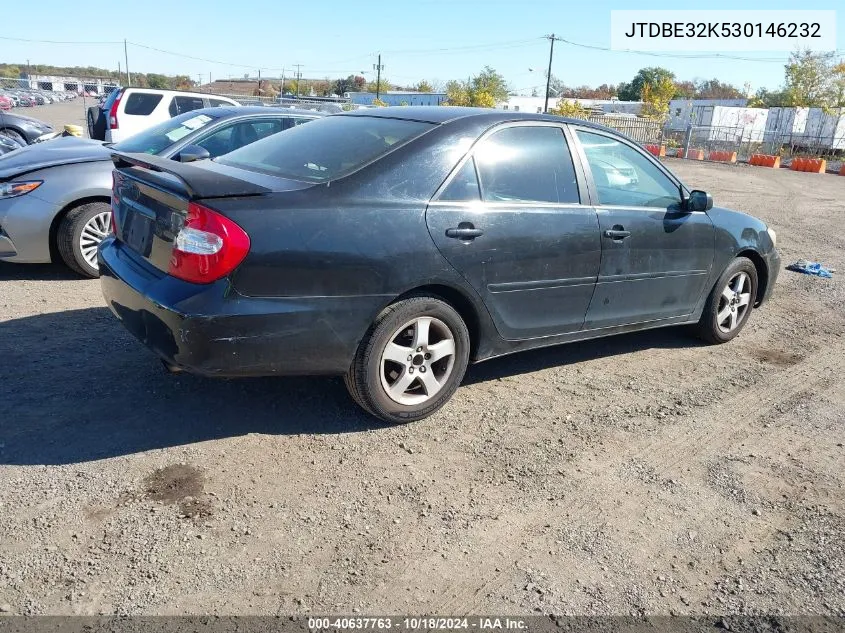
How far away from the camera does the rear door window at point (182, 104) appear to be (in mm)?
14492

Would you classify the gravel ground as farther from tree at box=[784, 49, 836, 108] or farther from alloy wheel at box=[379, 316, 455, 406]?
tree at box=[784, 49, 836, 108]

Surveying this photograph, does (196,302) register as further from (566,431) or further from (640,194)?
(640,194)

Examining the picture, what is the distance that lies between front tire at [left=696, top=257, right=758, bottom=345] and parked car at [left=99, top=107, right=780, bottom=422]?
0.59 m

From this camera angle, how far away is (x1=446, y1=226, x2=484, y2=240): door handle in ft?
12.2

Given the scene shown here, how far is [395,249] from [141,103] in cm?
1189

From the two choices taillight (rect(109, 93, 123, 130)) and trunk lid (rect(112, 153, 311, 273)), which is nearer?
trunk lid (rect(112, 153, 311, 273))

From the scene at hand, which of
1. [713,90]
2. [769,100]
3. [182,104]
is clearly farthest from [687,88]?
[182,104]

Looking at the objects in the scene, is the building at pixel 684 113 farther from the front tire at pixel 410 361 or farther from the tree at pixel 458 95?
the front tire at pixel 410 361

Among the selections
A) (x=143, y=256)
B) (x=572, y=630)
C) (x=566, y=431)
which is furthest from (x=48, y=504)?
(x=566, y=431)

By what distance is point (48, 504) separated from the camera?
292 cm

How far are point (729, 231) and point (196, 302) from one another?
13.3 feet

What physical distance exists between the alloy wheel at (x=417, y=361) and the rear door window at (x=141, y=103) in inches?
453

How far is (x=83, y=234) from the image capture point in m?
6.06

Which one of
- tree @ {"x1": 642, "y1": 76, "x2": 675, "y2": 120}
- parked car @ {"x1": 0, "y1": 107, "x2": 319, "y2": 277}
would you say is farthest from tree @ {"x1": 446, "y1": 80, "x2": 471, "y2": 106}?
parked car @ {"x1": 0, "y1": 107, "x2": 319, "y2": 277}
